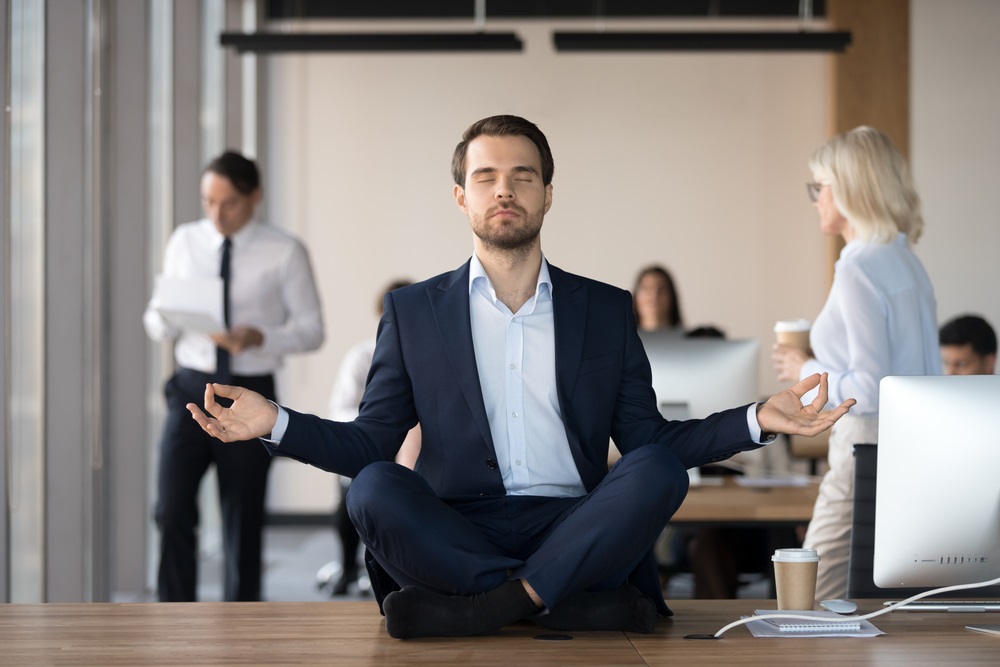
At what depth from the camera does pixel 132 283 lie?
5.76 meters

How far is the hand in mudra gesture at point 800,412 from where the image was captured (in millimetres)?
2189

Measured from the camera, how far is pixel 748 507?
11.5 feet

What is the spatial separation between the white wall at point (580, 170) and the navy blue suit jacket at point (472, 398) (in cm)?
588

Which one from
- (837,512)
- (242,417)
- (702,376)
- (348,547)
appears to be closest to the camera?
(242,417)

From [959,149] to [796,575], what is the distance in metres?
6.50

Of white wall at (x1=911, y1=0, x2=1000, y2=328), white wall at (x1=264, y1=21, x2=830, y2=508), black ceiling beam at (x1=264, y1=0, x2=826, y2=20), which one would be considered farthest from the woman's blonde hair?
black ceiling beam at (x1=264, y1=0, x2=826, y2=20)

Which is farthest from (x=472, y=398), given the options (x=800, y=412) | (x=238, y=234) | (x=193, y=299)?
(x=238, y=234)

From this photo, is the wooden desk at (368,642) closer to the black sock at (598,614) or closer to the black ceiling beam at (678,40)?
the black sock at (598,614)

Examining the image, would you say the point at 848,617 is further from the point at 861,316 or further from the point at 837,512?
the point at 861,316

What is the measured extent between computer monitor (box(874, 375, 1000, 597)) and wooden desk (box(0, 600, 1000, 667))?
0.15 m

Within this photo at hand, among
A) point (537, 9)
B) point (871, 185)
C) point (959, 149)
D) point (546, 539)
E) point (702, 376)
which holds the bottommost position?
point (546, 539)

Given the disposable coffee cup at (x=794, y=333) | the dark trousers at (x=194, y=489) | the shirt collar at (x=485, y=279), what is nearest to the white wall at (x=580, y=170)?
the dark trousers at (x=194, y=489)

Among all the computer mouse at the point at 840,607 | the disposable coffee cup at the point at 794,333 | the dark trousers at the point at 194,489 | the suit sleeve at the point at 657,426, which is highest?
the disposable coffee cup at the point at 794,333

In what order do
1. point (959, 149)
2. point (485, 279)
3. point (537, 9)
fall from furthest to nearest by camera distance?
point (537, 9) → point (959, 149) → point (485, 279)
